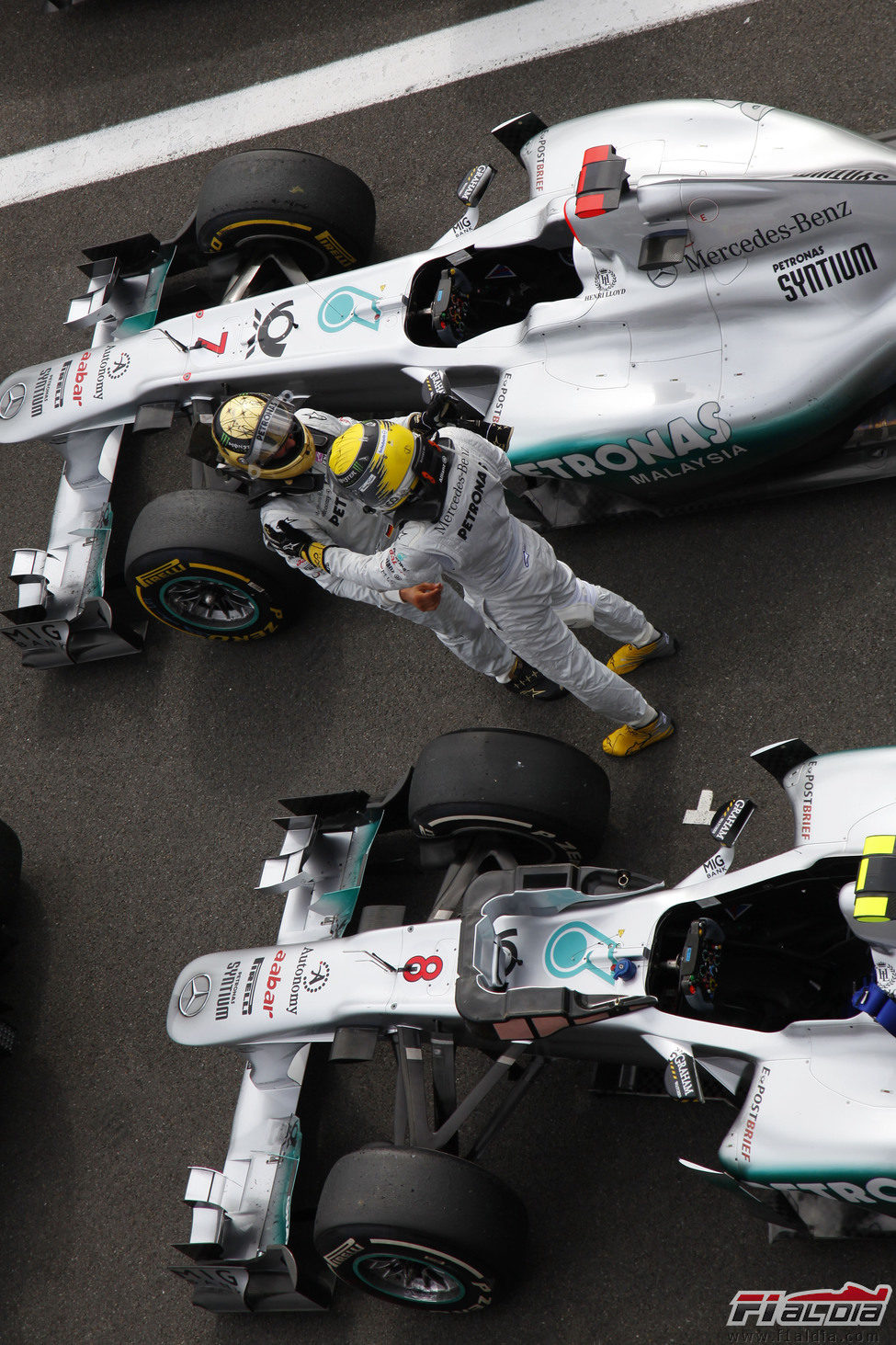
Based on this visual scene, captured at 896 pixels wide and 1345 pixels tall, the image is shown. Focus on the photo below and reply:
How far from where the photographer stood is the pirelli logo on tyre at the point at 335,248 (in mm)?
6258

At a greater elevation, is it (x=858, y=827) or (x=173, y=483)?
(x=173, y=483)

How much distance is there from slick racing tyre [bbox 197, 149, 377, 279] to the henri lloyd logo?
5.17 metres

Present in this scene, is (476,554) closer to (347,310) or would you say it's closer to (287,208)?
(347,310)

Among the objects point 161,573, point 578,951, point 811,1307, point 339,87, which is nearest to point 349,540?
point 161,573

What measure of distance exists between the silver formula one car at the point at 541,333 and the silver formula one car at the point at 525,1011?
59.2 inches

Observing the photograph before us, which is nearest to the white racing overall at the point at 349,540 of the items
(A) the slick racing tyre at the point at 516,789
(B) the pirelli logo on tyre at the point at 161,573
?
(A) the slick racing tyre at the point at 516,789

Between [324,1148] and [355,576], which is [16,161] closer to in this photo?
[355,576]

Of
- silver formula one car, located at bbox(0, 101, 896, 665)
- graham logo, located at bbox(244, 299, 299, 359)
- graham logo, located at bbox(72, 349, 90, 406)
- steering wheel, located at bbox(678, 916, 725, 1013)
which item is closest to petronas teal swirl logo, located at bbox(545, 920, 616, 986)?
steering wheel, located at bbox(678, 916, 725, 1013)

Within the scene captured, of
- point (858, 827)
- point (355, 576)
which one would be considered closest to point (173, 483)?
point (355, 576)

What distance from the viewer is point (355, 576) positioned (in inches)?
177

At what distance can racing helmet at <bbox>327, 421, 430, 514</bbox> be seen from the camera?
4.04m

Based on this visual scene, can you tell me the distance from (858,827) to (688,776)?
133 cm

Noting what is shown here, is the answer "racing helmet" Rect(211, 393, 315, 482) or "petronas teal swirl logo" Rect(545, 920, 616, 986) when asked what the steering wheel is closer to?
"petronas teal swirl logo" Rect(545, 920, 616, 986)

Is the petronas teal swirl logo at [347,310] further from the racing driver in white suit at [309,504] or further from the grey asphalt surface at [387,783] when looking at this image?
the grey asphalt surface at [387,783]
